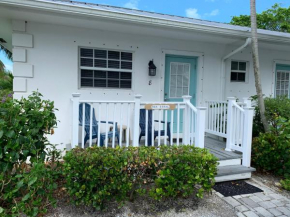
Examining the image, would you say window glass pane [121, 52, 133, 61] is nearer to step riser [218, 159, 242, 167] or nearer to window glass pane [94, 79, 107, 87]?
window glass pane [94, 79, 107, 87]

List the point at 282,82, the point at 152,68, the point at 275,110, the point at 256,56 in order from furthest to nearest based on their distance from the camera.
→ the point at 282,82 → the point at 152,68 → the point at 275,110 → the point at 256,56

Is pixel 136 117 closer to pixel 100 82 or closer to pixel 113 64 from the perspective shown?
pixel 100 82

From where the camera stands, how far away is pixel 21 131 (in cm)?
231

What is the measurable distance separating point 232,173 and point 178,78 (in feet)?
8.27

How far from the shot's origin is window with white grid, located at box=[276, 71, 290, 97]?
6.26m

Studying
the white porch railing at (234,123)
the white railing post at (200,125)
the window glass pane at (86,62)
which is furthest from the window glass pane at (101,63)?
the white porch railing at (234,123)

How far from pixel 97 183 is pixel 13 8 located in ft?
9.88

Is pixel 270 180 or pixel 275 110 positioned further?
pixel 275 110

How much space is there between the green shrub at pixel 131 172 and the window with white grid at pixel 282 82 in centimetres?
479

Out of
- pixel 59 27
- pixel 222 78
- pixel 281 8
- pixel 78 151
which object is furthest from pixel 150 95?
pixel 281 8

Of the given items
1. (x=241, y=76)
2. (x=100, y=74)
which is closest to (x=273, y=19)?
(x=241, y=76)

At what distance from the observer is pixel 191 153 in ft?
8.81

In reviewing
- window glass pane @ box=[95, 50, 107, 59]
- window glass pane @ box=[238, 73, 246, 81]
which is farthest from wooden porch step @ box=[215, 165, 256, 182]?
window glass pane @ box=[95, 50, 107, 59]

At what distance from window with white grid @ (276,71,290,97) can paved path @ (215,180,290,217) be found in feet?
13.2
